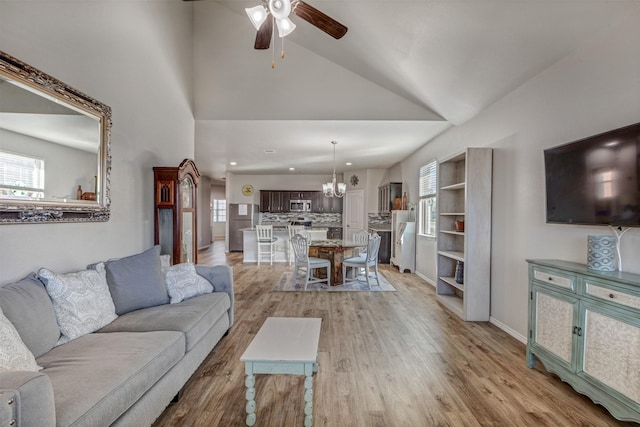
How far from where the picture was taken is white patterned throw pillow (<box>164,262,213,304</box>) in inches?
107

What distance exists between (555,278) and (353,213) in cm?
719

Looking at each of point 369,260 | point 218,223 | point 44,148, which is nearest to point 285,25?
point 44,148

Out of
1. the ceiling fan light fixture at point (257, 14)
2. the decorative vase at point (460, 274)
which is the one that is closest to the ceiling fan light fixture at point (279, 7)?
the ceiling fan light fixture at point (257, 14)

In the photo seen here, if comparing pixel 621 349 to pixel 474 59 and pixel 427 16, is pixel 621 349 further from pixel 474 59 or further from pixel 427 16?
pixel 427 16

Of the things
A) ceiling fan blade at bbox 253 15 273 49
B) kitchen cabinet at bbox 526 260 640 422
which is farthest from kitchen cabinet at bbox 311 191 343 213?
kitchen cabinet at bbox 526 260 640 422

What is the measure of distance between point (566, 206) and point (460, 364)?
154cm

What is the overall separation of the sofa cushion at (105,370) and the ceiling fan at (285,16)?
227 cm

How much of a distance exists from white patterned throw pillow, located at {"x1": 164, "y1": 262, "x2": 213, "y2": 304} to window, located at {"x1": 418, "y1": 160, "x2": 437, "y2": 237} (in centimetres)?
406

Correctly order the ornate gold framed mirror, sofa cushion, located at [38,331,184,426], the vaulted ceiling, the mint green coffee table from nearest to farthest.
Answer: sofa cushion, located at [38,331,184,426], the mint green coffee table, the ornate gold framed mirror, the vaulted ceiling

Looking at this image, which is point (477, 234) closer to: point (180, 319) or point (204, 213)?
point (180, 319)

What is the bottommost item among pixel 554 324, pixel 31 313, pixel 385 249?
pixel 385 249

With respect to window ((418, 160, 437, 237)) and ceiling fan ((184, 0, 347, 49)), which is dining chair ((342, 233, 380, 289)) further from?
ceiling fan ((184, 0, 347, 49))

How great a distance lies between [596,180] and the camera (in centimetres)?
218

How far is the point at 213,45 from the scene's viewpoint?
177 inches
